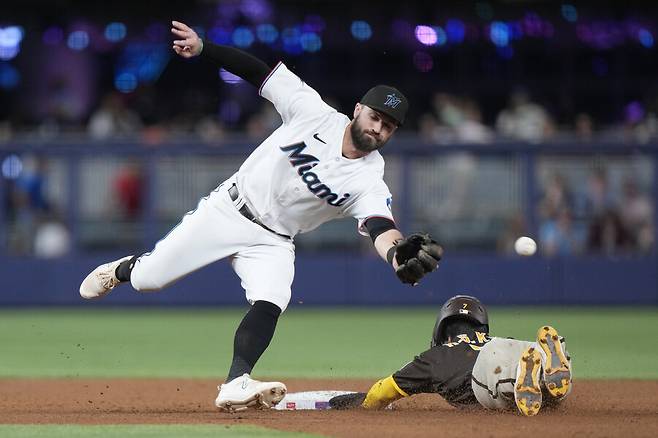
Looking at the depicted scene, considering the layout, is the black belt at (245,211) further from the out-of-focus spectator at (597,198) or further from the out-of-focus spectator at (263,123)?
the out-of-focus spectator at (597,198)

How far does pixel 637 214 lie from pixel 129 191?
6.59 meters

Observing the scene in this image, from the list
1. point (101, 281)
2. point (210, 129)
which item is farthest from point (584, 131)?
point (101, 281)

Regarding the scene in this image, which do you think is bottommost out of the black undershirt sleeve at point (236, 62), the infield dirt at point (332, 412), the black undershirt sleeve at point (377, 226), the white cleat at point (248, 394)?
the infield dirt at point (332, 412)

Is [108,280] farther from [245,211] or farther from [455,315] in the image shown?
[455,315]

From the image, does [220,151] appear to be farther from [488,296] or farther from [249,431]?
[249,431]

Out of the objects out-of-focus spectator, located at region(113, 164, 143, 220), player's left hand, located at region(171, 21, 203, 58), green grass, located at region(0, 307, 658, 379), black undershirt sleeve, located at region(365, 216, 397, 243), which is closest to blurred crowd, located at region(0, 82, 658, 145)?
out-of-focus spectator, located at region(113, 164, 143, 220)

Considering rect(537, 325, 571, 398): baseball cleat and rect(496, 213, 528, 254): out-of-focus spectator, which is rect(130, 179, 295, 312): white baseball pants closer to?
rect(537, 325, 571, 398): baseball cleat

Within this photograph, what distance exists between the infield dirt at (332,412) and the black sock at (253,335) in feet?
1.02

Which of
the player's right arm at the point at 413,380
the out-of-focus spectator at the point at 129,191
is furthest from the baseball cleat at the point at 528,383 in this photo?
the out-of-focus spectator at the point at 129,191

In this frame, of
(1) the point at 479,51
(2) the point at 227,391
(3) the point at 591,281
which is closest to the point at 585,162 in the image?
(3) the point at 591,281

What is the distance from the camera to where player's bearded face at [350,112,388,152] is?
6684 mm

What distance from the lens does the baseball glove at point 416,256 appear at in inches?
238

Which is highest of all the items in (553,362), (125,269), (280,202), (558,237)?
(280,202)

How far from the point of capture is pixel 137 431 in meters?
5.88
